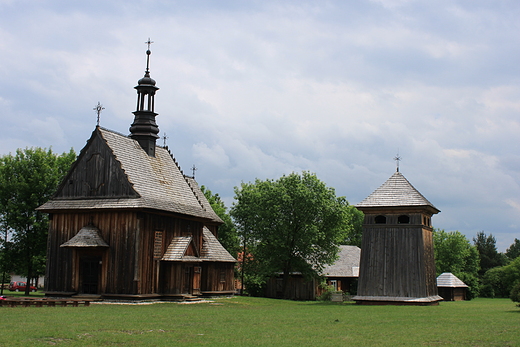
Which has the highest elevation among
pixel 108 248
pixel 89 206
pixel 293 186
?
pixel 293 186

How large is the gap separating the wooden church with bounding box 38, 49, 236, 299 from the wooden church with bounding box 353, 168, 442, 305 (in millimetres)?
11147

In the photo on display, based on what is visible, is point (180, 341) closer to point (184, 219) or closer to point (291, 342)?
point (291, 342)

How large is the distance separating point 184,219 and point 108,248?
6176 millimetres

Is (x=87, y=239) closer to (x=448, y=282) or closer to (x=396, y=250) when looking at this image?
(x=396, y=250)

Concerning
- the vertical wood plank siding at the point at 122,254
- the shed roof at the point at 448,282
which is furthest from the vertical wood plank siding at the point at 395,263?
the shed roof at the point at 448,282

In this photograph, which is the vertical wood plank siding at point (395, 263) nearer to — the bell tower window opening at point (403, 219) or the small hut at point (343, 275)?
the bell tower window opening at point (403, 219)

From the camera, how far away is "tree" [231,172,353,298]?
51.4 metres

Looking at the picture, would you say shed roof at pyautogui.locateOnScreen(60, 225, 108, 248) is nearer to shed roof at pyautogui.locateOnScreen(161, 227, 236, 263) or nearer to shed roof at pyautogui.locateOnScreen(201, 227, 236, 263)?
shed roof at pyautogui.locateOnScreen(161, 227, 236, 263)

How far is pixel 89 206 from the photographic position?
35094mm

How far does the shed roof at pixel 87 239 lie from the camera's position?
Result: 110 feet

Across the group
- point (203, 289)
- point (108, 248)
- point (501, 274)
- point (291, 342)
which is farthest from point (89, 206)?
point (501, 274)

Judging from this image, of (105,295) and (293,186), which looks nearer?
(105,295)

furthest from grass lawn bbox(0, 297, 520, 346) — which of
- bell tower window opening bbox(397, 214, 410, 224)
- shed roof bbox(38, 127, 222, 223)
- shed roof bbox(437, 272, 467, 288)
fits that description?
shed roof bbox(437, 272, 467, 288)

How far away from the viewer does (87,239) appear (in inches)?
1336
